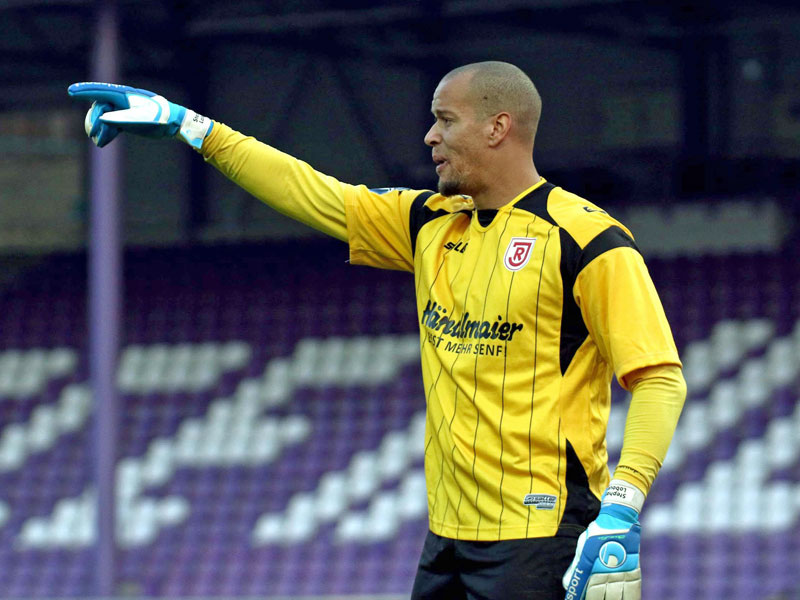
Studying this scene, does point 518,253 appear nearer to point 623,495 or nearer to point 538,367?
point 538,367

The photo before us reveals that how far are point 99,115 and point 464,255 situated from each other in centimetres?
87

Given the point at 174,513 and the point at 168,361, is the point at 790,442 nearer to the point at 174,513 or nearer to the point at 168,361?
the point at 174,513

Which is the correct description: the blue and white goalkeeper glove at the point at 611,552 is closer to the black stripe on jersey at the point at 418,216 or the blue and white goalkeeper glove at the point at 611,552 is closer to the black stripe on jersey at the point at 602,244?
the black stripe on jersey at the point at 602,244

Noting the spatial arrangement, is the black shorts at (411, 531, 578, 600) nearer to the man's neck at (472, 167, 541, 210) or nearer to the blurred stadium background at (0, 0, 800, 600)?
the man's neck at (472, 167, 541, 210)

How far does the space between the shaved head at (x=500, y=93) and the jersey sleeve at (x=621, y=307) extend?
35 cm

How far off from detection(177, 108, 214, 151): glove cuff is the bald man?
4 centimetres

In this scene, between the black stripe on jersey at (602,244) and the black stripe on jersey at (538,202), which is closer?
the black stripe on jersey at (602,244)

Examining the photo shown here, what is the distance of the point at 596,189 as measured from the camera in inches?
439

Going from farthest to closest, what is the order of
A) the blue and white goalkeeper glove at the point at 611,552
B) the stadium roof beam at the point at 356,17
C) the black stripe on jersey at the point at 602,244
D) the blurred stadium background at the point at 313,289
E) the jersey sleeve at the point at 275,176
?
the stadium roof beam at the point at 356,17
the blurred stadium background at the point at 313,289
the jersey sleeve at the point at 275,176
the black stripe on jersey at the point at 602,244
the blue and white goalkeeper glove at the point at 611,552

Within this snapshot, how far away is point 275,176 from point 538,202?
621mm

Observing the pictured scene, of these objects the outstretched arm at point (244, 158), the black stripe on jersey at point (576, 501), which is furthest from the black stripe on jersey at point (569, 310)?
the outstretched arm at point (244, 158)

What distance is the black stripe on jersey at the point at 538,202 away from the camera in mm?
2613

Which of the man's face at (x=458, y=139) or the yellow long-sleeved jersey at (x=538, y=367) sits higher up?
the man's face at (x=458, y=139)

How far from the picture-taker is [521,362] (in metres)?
2.54
